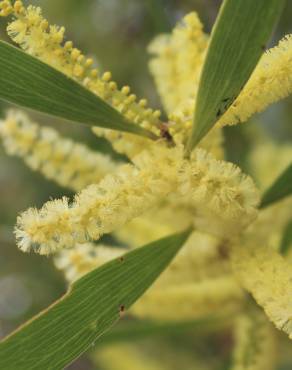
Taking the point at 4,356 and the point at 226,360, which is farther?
the point at 226,360

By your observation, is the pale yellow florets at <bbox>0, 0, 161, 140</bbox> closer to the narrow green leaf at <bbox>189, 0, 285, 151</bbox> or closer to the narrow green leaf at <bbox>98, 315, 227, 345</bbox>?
the narrow green leaf at <bbox>189, 0, 285, 151</bbox>

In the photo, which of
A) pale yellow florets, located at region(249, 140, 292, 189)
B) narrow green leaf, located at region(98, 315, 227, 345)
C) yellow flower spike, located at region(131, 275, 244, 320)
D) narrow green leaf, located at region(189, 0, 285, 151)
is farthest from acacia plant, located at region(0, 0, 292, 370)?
pale yellow florets, located at region(249, 140, 292, 189)

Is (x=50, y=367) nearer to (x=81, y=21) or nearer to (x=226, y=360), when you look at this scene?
(x=226, y=360)

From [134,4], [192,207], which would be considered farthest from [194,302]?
[134,4]

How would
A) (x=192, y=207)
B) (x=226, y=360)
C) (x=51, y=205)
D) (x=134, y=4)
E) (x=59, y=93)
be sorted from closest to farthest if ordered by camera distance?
(x=51, y=205)
(x=59, y=93)
(x=192, y=207)
(x=226, y=360)
(x=134, y=4)

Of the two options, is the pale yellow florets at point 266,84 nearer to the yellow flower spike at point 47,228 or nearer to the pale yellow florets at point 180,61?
the pale yellow florets at point 180,61

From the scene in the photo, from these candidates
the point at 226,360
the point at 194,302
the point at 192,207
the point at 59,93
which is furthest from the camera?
the point at 226,360
